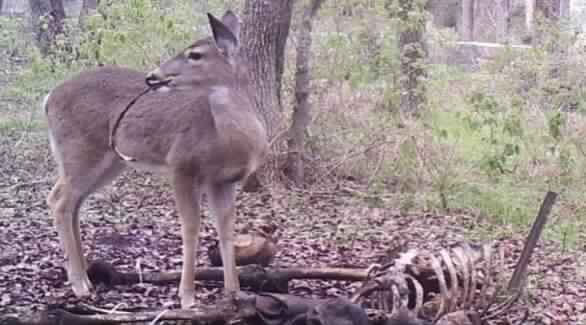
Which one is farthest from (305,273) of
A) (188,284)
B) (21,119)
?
(21,119)

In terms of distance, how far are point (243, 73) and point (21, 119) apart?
5.60 metres

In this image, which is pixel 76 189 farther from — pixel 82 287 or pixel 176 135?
pixel 176 135

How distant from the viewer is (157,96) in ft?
15.9

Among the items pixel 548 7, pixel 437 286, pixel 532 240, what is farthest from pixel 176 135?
pixel 548 7

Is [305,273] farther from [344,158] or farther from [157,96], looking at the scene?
[344,158]

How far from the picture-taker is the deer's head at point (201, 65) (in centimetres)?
423

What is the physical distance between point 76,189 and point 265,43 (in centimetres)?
290

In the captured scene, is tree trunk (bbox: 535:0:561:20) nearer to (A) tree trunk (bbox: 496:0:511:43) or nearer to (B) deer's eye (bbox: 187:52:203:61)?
(A) tree trunk (bbox: 496:0:511:43)

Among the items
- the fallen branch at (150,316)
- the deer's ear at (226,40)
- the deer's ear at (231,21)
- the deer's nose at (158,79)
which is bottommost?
the fallen branch at (150,316)

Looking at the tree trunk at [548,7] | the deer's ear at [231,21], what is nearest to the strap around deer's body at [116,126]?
the deer's ear at [231,21]

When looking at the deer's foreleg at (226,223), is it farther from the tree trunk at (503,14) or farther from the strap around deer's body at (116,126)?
the tree trunk at (503,14)

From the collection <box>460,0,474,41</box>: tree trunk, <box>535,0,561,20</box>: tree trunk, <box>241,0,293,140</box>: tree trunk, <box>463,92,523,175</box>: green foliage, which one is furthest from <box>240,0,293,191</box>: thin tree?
<box>460,0,474,41</box>: tree trunk

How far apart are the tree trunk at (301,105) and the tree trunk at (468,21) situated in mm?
9870

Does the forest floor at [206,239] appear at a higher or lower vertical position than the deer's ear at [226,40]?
lower
